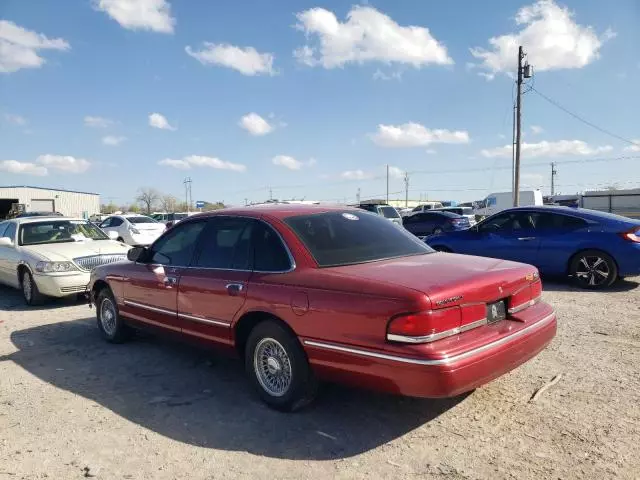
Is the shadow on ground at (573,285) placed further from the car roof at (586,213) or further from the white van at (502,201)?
the white van at (502,201)

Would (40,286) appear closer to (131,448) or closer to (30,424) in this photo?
(30,424)

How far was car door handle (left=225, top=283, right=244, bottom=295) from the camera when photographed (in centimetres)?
397

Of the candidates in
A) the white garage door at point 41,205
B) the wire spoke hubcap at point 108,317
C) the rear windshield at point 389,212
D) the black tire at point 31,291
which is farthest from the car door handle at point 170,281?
the white garage door at point 41,205

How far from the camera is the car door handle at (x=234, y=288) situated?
3.97 m

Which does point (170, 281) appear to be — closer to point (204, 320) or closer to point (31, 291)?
point (204, 320)

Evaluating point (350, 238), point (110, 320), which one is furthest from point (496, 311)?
point (110, 320)

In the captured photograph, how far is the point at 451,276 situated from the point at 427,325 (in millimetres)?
519

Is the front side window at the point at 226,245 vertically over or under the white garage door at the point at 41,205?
under

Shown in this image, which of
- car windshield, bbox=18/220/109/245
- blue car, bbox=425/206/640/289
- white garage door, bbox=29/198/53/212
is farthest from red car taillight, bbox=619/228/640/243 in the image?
white garage door, bbox=29/198/53/212

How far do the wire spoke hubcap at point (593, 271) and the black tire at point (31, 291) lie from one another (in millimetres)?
8847

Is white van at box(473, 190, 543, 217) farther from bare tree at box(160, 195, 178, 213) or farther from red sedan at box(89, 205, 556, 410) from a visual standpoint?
bare tree at box(160, 195, 178, 213)

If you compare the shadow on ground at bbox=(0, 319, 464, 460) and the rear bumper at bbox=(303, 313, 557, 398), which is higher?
the rear bumper at bbox=(303, 313, 557, 398)

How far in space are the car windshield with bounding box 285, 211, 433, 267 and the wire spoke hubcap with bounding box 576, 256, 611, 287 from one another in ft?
16.8

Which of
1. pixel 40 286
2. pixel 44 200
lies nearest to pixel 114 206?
pixel 44 200
